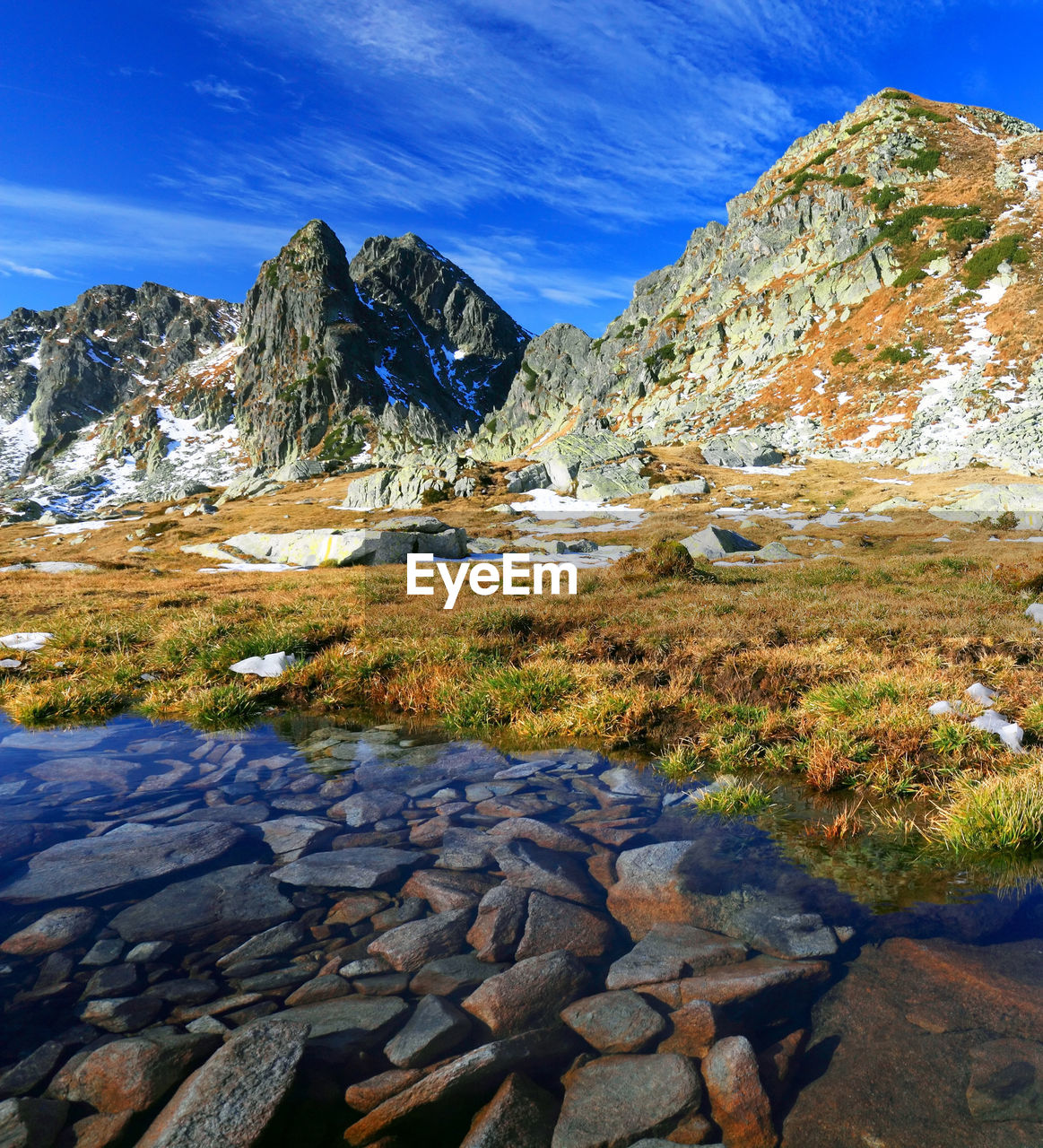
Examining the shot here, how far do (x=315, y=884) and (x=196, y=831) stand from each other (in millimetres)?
1683

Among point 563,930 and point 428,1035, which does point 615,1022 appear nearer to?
point 563,930

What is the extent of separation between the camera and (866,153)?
392 feet

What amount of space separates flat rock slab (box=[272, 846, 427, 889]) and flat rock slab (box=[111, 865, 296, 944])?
21cm

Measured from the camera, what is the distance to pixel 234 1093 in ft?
9.56

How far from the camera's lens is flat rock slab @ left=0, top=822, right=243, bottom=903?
15.4 feet

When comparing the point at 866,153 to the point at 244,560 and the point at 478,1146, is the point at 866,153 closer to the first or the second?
the point at 244,560

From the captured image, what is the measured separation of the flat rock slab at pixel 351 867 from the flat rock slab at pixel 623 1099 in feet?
7.59

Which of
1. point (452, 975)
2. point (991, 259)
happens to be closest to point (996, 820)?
point (452, 975)

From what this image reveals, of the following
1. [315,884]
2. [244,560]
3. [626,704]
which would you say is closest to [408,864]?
[315,884]

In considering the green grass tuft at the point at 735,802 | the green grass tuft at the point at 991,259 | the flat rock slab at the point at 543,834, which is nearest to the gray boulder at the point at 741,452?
the green grass tuft at the point at 991,259

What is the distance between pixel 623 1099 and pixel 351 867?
284 cm

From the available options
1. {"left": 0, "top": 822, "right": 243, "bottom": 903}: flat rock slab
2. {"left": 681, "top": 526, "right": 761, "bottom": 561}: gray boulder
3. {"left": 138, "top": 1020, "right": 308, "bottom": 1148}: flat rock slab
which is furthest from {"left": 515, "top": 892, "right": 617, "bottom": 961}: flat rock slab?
{"left": 681, "top": 526, "right": 761, "bottom": 561}: gray boulder

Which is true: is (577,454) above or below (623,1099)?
above

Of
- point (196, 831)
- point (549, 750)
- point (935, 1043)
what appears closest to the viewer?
point (935, 1043)
